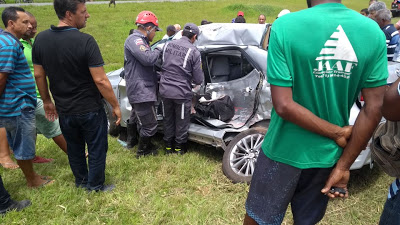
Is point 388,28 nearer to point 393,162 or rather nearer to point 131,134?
point 131,134

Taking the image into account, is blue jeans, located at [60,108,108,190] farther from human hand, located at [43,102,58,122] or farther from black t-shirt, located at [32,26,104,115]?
human hand, located at [43,102,58,122]

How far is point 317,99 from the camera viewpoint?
58.7 inches

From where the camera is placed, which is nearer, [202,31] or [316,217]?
[316,217]

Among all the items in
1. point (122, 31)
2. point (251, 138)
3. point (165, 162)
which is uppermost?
point (251, 138)

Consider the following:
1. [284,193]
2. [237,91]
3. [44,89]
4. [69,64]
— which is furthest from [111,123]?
[284,193]

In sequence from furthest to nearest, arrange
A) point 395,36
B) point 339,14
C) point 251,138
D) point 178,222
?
point 395,36, point 251,138, point 178,222, point 339,14

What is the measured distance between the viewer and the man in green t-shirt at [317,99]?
55.3 inches

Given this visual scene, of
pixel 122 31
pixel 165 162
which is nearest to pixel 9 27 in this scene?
pixel 165 162

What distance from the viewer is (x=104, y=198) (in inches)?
127

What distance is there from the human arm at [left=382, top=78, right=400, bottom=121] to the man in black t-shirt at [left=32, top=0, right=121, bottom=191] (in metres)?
2.22

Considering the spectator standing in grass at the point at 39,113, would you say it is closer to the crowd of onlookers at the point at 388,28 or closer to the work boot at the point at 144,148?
the work boot at the point at 144,148

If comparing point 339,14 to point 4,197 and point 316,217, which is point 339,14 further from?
point 4,197

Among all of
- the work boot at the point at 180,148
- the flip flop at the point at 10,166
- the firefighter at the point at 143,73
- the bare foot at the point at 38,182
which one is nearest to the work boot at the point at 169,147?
the work boot at the point at 180,148

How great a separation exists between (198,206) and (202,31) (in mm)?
2529
